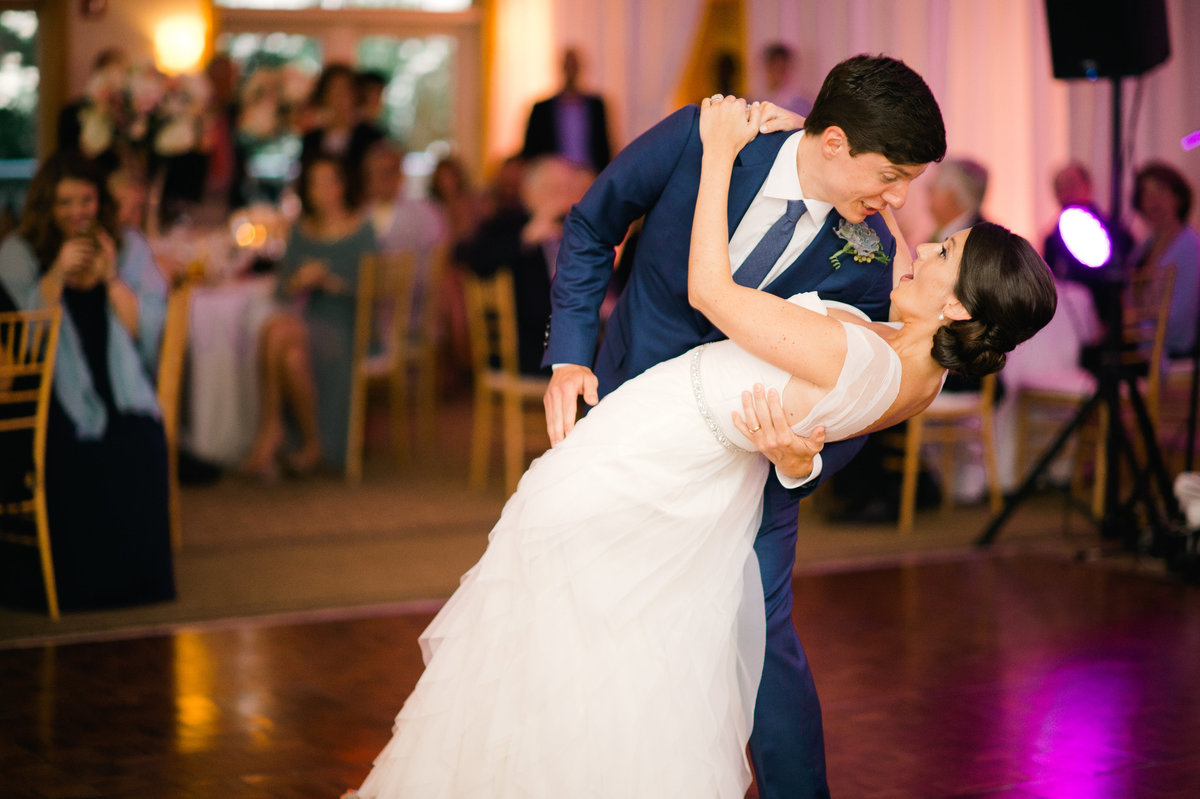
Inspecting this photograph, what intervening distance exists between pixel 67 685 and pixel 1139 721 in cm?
265

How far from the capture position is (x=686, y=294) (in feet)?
7.71

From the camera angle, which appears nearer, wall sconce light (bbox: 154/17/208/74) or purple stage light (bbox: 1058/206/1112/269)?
purple stage light (bbox: 1058/206/1112/269)

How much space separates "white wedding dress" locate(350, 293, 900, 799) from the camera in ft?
6.69

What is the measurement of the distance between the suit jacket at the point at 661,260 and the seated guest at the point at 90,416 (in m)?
2.24

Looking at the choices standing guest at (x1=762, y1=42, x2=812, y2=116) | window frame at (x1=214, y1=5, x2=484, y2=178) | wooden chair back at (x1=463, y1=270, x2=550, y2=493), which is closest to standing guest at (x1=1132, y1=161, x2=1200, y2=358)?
standing guest at (x1=762, y1=42, x2=812, y2=116)

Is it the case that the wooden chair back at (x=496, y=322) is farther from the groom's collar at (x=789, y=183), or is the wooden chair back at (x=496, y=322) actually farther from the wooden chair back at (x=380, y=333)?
the groom's collar at (x=789, y=183)

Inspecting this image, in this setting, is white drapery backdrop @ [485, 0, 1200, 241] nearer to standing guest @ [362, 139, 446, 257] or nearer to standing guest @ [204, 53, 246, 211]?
standing guest @ [362, 139, 446, 257]

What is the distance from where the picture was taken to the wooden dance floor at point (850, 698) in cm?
284

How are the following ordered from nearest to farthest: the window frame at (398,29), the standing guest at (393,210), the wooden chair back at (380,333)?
the wooden chair back at (380,333), the standing guest at (393,210), the window frame at (398,29)

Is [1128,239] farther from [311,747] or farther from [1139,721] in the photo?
[311,747]

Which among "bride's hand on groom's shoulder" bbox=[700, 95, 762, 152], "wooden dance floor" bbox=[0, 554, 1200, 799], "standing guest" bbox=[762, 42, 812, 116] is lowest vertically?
"wooden dance floor" bbox=[0, 554, 1200, 799]

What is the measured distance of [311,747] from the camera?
300 centimetres

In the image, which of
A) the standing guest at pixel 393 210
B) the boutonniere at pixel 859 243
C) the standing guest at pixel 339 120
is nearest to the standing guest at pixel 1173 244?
the standing guest at pixel 393 210

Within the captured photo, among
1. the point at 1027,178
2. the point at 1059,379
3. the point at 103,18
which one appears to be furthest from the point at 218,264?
the point at 1027,178
